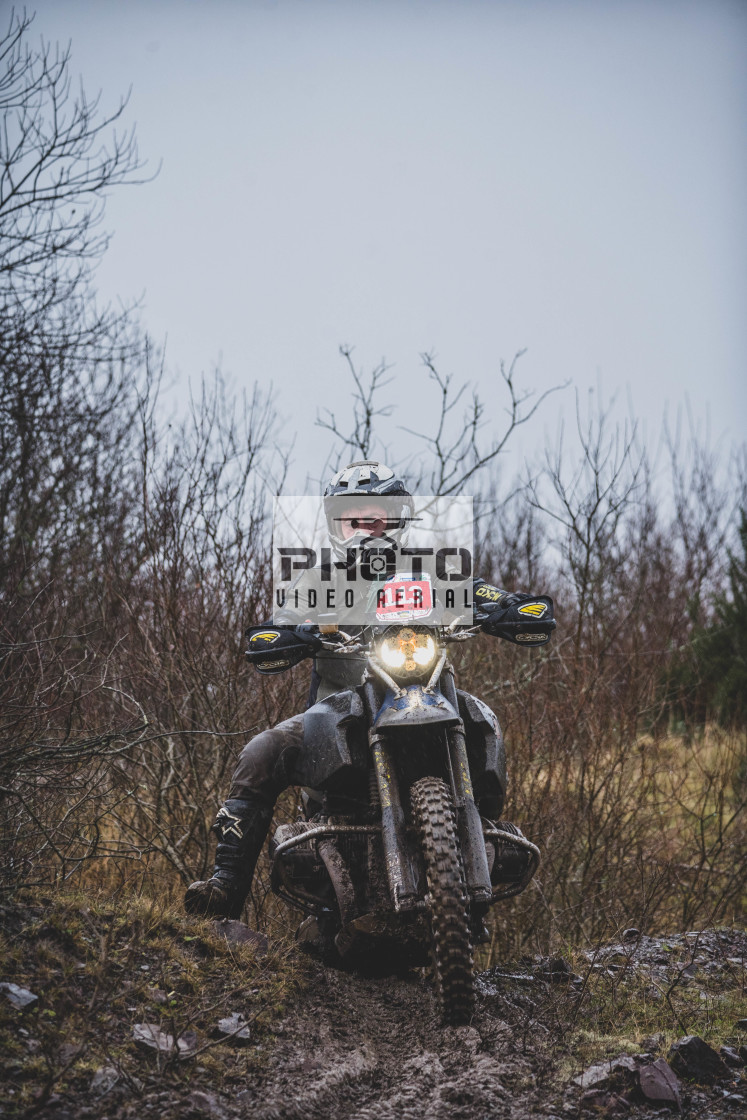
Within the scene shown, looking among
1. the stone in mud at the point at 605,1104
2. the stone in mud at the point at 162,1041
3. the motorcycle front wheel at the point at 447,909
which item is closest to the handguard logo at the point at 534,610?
the motorcycle front wheel at the point at 447,909

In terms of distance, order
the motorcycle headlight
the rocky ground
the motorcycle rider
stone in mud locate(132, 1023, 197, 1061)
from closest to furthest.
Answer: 1. the rocky ground
2. stone in mud locate(132, 1023, 197, 1061)
3. the motorcycle headlight
4. the motorcycle rider

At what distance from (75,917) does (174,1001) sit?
1.89 ft

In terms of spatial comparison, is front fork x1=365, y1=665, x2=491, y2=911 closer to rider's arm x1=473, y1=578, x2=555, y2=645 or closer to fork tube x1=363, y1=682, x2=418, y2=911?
fork tube x1=363, y1=682, x2=418, y2=911

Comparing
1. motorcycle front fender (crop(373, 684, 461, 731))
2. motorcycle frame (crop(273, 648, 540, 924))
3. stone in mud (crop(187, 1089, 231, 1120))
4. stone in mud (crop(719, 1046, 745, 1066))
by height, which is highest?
motorcycle front fender (crop(373, 684, 461, 731))

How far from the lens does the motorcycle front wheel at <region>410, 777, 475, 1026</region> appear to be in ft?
10.2

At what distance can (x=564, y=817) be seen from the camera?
23.0 ft

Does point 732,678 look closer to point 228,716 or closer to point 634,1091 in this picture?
point 228,716

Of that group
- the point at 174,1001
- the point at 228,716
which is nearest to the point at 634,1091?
the point at 174,1001

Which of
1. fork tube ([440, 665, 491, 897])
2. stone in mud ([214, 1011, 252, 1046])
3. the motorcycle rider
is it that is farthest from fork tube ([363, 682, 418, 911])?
stone in mud ([214, 1011, 252, 1046])

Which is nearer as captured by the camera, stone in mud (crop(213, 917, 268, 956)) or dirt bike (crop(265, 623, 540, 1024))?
dirt bike (crop(265, 623, 540, 1024))

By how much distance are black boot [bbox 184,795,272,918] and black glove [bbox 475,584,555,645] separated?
142 centimetres

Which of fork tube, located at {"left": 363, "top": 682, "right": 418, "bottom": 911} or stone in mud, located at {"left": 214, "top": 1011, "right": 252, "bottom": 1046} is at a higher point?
fork tube, located at {"left": 363, "top": 682, "right": 418, "bottom": 911}

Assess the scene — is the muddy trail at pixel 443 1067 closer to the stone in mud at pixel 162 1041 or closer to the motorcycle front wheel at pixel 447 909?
the motorcycle front wheel at pixel 447 909

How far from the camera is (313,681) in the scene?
15.3 ft
